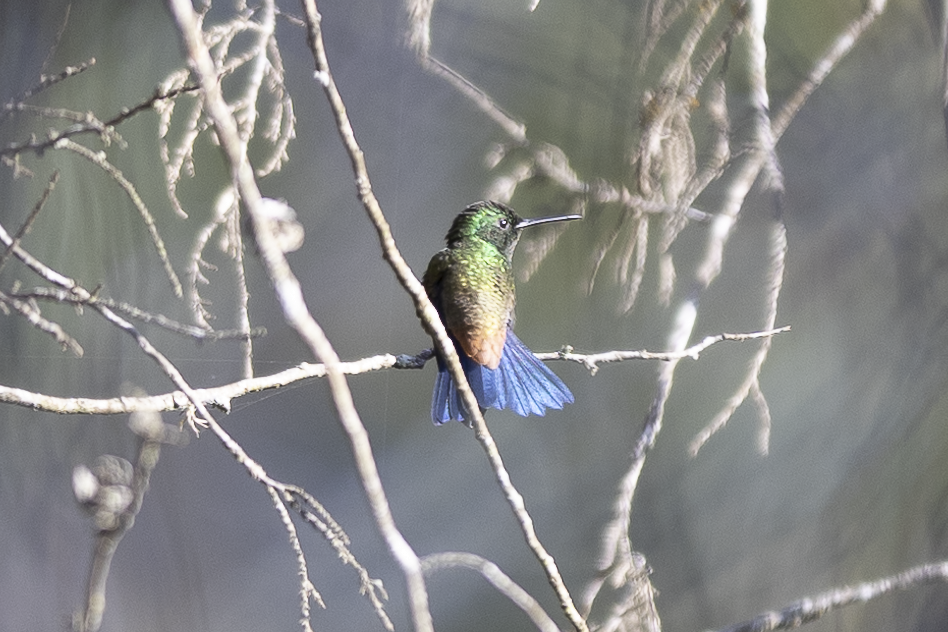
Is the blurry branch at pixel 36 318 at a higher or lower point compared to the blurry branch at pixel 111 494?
higher

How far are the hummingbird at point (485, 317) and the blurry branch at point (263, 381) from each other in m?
0.03

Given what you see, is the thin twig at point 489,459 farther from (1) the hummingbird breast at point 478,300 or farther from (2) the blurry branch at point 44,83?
(2) the blurry branch at point 44,83

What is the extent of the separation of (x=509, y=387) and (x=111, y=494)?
57 cm

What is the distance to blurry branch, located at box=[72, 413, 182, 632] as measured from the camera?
1.04 metres

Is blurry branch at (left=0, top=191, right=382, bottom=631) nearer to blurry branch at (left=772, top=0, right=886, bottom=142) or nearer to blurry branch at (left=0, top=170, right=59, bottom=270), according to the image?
blurry branch at (left=0, top=170, right=59, bottom=270)

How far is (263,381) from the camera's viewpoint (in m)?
0.89

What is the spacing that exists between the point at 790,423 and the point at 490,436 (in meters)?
0.30

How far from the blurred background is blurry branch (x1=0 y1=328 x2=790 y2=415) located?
0.5 inches

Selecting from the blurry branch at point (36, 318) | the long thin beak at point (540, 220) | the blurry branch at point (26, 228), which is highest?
the blurry branch at point (26, 228)

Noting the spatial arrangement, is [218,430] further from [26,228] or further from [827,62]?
[827,62]

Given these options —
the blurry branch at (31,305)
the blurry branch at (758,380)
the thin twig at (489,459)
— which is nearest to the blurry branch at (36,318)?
the blurry branch at (31,305)

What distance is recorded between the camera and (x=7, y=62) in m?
1.15

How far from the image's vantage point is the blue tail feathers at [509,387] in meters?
0.83

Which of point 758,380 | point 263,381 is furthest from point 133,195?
point 758,380
